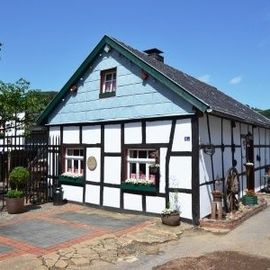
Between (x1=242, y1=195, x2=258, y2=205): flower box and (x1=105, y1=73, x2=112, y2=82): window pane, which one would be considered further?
(x1=105, y1=73, x2=112, y2=82): window pane

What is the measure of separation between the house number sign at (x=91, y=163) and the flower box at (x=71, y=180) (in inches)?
23.5

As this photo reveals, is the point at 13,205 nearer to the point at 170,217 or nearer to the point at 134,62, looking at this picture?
the point at 170,217

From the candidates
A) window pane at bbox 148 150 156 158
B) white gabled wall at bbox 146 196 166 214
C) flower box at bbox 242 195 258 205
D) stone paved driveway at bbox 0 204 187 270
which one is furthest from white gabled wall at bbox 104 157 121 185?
flower box at bbox 242 195 258 205

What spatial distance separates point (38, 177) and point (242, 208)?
7731mm

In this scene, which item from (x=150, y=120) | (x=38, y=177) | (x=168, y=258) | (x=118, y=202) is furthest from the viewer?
(x=38, y=177)

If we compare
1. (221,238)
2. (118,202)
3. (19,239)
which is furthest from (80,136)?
(221,238)

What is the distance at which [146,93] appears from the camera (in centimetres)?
1251

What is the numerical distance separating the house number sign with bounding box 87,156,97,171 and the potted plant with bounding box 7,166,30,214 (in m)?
2.17

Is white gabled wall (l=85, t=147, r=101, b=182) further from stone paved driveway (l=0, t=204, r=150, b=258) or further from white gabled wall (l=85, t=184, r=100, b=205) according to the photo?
stone paved driveway (l=0, t=204, r=150, b=258)

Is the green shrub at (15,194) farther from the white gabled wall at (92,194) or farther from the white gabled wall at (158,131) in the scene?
the white gabled wall at (158,131)

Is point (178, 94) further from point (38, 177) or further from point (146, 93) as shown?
point (38, 177)

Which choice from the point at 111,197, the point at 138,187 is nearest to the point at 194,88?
the point at 138,187

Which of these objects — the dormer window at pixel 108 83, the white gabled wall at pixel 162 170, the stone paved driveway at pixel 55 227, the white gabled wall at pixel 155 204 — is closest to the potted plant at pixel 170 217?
the stone paved driveway at pixel 55 227

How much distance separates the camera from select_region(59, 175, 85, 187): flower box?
14.3m
